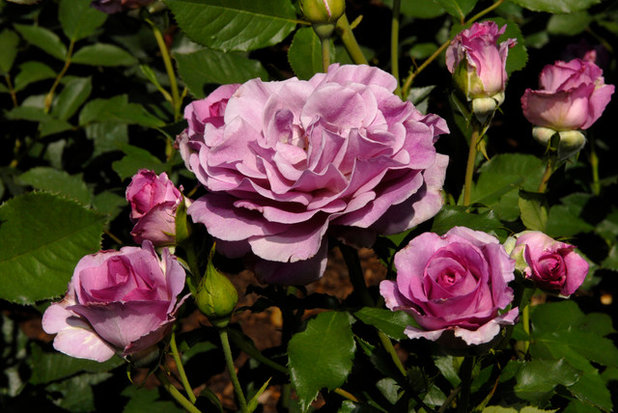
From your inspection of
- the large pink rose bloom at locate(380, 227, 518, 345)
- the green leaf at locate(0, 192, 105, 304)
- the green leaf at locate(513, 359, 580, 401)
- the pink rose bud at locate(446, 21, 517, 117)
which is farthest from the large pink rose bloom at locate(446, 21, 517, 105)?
the green leaf at locate(0, 192, 105, 304)

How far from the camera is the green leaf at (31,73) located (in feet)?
5.14

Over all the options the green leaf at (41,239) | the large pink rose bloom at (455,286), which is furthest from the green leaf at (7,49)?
the large pink rose bloom at (455,286)

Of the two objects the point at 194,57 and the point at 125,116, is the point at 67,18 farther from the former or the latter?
the point at 194,57


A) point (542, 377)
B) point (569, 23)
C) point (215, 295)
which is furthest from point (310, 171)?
point (569, 23)

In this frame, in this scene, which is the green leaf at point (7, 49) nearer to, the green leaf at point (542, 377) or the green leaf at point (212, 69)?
the green leaf at point (212, 69)

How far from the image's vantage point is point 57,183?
53.4 inches

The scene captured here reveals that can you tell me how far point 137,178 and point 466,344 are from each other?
387 millimetres

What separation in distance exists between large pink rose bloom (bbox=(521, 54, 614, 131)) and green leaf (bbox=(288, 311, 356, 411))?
0.38m

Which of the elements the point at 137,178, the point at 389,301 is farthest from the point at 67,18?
the point at 389,301

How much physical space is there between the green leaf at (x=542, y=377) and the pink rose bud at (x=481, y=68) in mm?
305

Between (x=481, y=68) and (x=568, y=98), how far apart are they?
176 millimetres

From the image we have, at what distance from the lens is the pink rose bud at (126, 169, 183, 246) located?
28.2 inches

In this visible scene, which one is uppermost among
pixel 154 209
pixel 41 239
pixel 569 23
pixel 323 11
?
pixel 323 11

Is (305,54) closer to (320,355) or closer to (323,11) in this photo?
(323,11)
